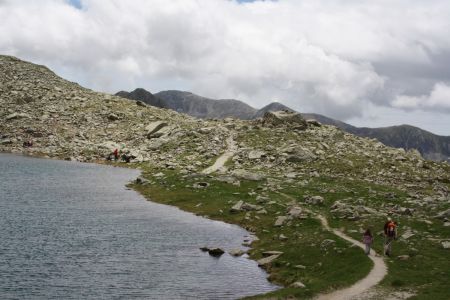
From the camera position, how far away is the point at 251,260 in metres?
60.2

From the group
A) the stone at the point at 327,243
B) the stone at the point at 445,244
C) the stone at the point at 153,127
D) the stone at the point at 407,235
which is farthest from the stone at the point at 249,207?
the stone at the point at 153,127

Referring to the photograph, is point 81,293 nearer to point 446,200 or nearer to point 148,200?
point 148,200

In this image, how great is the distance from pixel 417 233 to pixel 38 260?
45.8m

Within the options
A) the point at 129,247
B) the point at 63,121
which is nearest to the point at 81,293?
the point at 129,247

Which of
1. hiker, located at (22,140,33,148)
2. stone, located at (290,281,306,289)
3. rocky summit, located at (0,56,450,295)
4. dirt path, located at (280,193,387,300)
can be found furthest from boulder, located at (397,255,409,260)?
hiker, located at (22,140,33,148)

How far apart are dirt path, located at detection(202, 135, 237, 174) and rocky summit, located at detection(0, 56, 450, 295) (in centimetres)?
37

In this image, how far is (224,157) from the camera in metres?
140

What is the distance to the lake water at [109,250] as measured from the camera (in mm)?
46219

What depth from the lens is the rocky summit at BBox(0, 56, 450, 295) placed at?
6262cm

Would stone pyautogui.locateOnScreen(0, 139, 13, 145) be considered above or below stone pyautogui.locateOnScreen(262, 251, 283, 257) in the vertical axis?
above

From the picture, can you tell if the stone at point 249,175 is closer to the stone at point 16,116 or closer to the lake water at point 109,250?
the lake water at point 109,250

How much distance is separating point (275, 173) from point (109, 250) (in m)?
67.7

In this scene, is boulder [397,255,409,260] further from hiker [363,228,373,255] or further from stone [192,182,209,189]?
stone [192,182,209,189]

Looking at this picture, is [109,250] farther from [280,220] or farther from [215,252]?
[280,220]
